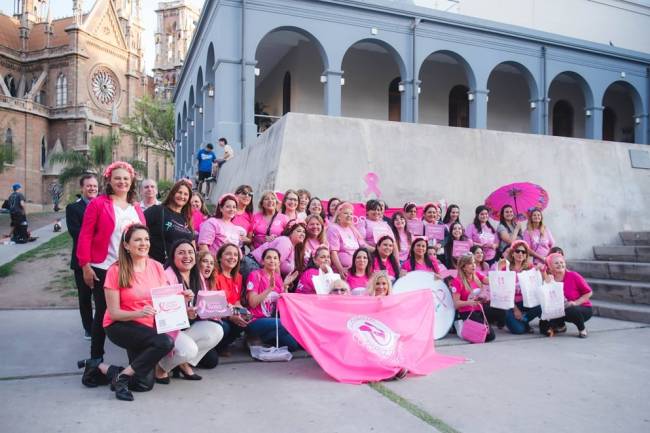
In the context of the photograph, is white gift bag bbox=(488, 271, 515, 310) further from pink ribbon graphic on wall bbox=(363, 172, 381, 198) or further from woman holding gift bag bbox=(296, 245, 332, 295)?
pink ribbon graphic on wall bbox=(363, 172, 381, 198)

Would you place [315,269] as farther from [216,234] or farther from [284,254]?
[216,234]

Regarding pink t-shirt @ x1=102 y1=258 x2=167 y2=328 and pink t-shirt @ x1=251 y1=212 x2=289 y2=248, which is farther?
pink t-shirt @ x1=251 y1=212 x2=289 y2=248

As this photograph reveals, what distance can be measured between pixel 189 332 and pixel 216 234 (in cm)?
161

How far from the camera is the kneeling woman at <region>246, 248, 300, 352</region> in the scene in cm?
564

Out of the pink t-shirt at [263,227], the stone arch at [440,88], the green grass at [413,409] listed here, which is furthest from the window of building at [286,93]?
the green grass at [413,409]

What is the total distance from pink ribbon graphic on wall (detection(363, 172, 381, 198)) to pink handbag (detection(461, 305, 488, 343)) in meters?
4.00

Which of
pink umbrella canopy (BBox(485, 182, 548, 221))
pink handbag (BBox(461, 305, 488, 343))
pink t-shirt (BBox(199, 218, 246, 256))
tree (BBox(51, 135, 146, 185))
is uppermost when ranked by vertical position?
tree (BBox(51, 135, 146, 185))

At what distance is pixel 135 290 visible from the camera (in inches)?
175

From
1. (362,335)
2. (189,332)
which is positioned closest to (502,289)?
(362,335)

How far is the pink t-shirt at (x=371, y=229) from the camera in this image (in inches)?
287

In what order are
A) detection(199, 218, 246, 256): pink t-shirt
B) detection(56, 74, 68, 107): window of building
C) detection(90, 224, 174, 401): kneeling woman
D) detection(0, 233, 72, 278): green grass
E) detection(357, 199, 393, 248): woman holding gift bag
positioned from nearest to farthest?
detection(90, 224, 174, 401): kneeling woman → detection(199, 218, 246, 256): pink t-shirt → detection(357, 199, 393, 248): woman holding gift bag → detection(0, 233, 72, 278): green grass → detection(56, 74, 68, 107): window of building

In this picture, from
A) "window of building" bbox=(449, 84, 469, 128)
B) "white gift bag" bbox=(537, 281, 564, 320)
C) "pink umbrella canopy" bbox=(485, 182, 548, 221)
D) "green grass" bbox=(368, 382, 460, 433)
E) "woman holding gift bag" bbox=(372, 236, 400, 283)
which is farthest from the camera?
"window of building" bbox=(449, 84, 469, 128)

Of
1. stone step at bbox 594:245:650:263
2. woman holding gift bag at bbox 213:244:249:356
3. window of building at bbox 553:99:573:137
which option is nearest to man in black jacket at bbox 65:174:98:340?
woman holding gift bag at bbox 213:244:249:356

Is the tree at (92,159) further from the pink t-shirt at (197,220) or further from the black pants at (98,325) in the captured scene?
the black pants at (98,325)
